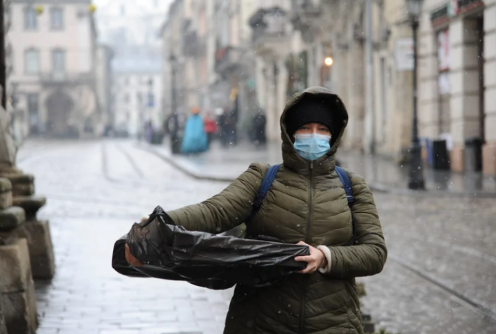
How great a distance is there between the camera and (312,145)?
3.58 metres

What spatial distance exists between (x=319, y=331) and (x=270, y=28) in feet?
149

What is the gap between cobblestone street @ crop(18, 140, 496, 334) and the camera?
6.62m

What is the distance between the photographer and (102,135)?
328ft

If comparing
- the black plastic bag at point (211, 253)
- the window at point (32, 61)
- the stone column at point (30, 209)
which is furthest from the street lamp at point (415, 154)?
the window at point (32, 61)

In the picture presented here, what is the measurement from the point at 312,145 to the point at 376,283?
4959 millimetres

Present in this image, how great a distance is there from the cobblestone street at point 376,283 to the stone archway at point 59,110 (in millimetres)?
79120

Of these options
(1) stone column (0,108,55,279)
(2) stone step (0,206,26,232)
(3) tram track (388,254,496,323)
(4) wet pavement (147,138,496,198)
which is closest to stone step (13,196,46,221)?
(1) stone column (0,108,55,279)

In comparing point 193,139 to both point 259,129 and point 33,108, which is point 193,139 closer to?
point 259,129

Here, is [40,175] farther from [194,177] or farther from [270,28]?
[270,28]

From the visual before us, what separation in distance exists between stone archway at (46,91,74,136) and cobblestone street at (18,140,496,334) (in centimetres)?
7912

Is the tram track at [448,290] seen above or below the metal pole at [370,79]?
below

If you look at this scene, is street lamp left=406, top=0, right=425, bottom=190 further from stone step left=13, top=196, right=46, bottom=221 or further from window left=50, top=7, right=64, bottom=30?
window left=50, top=7, right=64, bottom=30

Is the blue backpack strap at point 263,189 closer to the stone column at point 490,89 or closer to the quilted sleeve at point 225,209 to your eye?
the quilted sleeve at point 225,209

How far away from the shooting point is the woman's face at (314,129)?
3645mm
